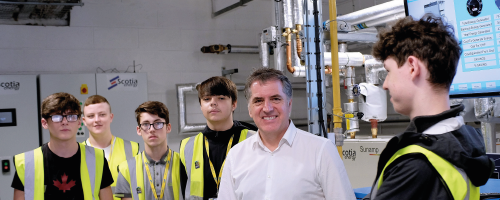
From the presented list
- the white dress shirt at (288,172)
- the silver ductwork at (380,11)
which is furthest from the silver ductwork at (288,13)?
the white dress shirt at (288,172)

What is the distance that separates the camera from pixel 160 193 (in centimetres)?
221

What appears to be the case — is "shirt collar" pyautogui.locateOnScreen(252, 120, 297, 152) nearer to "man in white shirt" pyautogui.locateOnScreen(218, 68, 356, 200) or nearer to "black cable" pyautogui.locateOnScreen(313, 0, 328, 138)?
"man in white shirt" pyautogui.locateOnScreen(218, 68, 356, 200)

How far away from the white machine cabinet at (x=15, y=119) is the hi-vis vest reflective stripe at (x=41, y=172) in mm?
2320

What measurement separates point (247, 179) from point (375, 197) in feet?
1.99

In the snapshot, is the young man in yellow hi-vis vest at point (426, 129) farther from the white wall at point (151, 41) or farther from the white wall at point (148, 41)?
the white wall at point (151, 41)

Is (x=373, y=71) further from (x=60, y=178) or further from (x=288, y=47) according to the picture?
(x=60, y=178)

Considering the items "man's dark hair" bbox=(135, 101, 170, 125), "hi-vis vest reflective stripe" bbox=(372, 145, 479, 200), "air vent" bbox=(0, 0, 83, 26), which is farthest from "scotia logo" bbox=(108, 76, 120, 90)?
"hi-vis vest reflective stripe" bbox=(372, 145, 479, 200)

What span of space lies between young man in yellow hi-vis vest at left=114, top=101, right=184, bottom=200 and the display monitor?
1401mm

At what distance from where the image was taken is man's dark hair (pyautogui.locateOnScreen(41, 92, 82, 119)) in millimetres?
1881

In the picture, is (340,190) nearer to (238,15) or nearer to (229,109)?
(229,109)

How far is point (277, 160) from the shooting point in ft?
4.60

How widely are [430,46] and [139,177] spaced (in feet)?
5.64

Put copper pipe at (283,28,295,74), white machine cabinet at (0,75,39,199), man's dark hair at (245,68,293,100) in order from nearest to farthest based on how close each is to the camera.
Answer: man's dark hair at (245,68,293,100) < copper pipe at (283,28,295,74) < white machine cabinet at (0,75,39,199)

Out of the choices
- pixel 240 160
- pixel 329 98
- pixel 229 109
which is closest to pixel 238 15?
pixel 329 98
